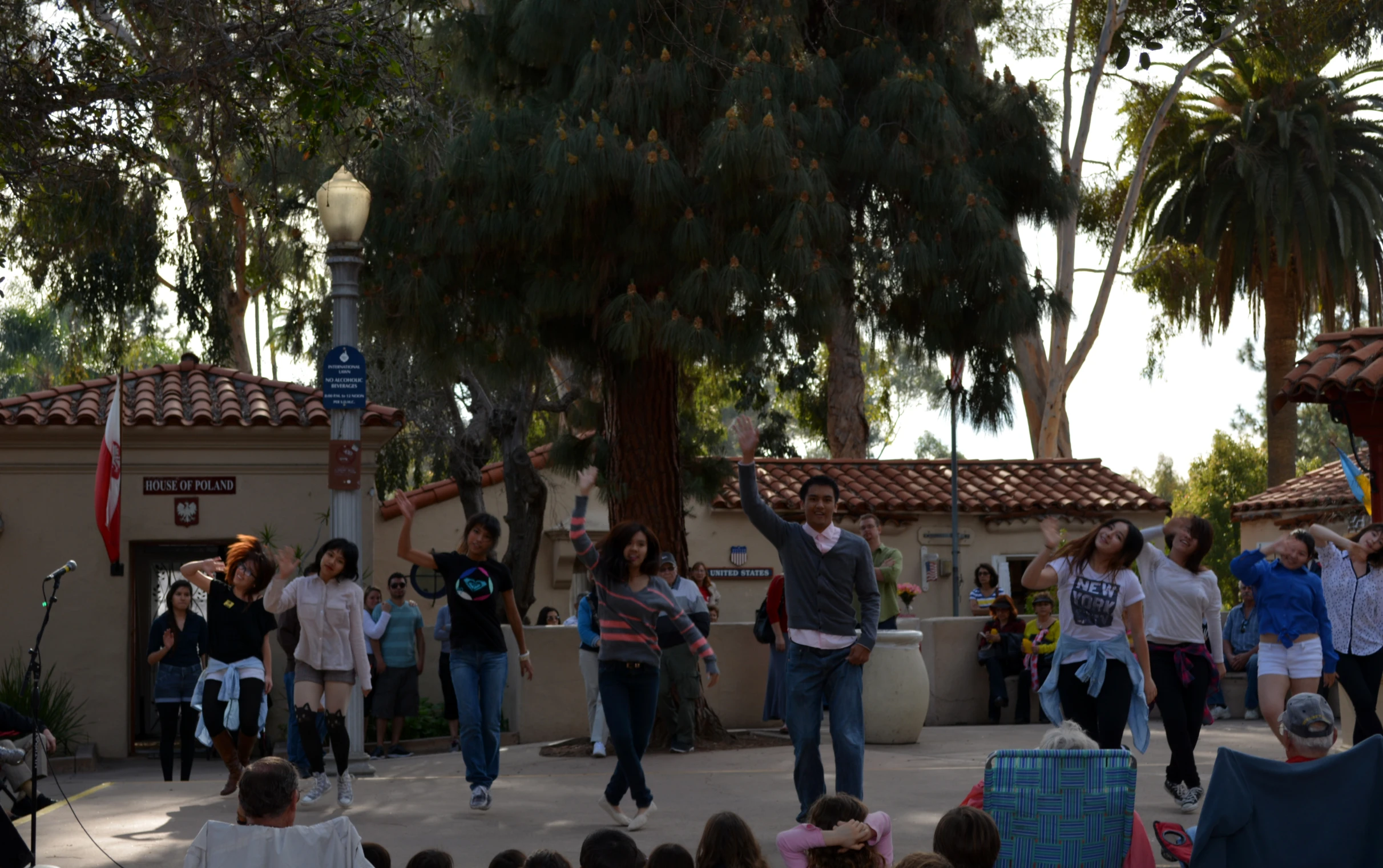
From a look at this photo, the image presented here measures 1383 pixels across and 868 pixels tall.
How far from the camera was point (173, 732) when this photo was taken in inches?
471

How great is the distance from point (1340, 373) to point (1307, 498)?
15.9 meters

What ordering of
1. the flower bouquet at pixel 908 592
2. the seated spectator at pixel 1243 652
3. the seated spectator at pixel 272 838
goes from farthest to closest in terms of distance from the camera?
the flower bouquet at pixel 908 592
the seated spectator at pixel 1243 652
the seated spectator at pixel 272 838

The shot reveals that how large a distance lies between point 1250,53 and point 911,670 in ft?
62.5

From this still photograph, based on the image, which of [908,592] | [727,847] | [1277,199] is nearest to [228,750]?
[727,847]

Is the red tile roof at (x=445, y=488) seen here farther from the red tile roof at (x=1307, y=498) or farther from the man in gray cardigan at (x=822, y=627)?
the man in gray cardigan at (x=822, y=627)

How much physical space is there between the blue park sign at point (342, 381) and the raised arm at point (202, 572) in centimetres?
161

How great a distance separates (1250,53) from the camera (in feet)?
88.9

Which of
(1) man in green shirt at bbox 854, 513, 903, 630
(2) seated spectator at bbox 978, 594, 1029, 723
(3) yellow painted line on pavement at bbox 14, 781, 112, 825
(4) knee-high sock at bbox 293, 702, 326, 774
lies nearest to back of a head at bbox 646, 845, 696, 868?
(4) knee-high sock at bbox 293, 702, 326, 774

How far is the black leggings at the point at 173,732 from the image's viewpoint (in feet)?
39.0

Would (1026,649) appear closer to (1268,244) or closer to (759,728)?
(759,728)

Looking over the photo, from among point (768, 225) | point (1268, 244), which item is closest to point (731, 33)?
point (768, 225)

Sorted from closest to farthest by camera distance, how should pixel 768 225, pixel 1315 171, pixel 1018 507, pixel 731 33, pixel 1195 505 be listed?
pixel 768 225 → pixel 731 33 → pixel 1018 507 → pixel 1315 171 → pixel 1195 505

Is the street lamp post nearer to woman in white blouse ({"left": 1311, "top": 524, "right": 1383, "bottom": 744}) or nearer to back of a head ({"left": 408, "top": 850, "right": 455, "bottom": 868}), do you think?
back of a head ({"left": 408, "top": 850, "right": 455, "bottom": 868})

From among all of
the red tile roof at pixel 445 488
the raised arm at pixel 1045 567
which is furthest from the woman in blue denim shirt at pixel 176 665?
the red tile roof at pixel 445 488
